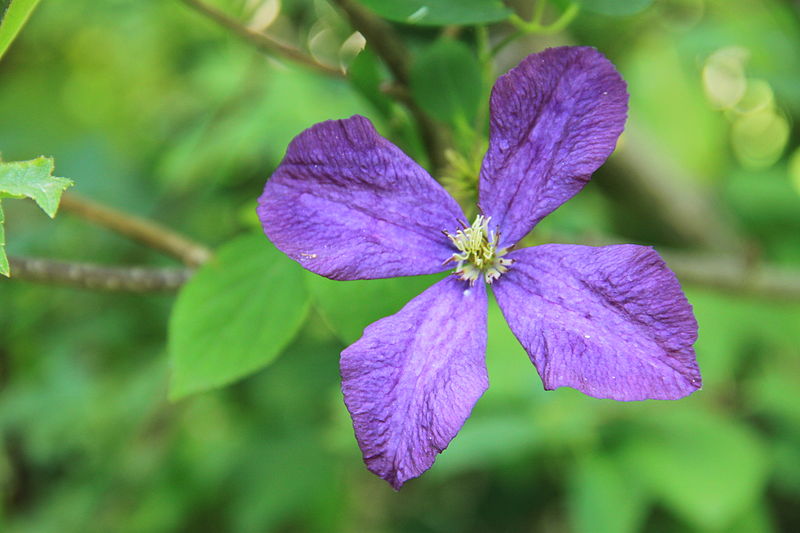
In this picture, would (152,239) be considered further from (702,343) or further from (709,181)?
(709,181)

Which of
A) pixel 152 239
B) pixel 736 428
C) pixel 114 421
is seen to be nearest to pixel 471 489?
pixel 736 428

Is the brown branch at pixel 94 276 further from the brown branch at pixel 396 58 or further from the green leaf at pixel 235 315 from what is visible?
the brown branch at pixel 396 58

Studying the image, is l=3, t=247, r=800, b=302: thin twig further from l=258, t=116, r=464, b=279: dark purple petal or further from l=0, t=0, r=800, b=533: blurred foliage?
l=258, t=116, r=464, b=279: dark purple petal

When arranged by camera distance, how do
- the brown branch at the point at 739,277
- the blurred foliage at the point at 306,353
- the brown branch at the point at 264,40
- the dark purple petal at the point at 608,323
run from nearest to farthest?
the dark purple petal at the point at 608,323 < the brown branch at the point at 264,40 < the brown branch at the point at 739,277 < the blurred foliage at the point at 306,353

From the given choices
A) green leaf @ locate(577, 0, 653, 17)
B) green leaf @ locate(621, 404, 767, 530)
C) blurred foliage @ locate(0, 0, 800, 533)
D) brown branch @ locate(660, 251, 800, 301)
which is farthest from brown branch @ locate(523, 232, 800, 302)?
green leaf @ locate(577, 0, 653, 17)

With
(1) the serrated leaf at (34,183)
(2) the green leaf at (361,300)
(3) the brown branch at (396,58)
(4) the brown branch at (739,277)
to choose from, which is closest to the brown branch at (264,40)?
(3) the brown branch at (396,58)

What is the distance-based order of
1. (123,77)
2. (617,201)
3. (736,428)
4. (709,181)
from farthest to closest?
(123,77) → (709,181) → (617,201) → (736,428)

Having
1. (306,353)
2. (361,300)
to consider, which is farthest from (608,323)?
(306,353)
